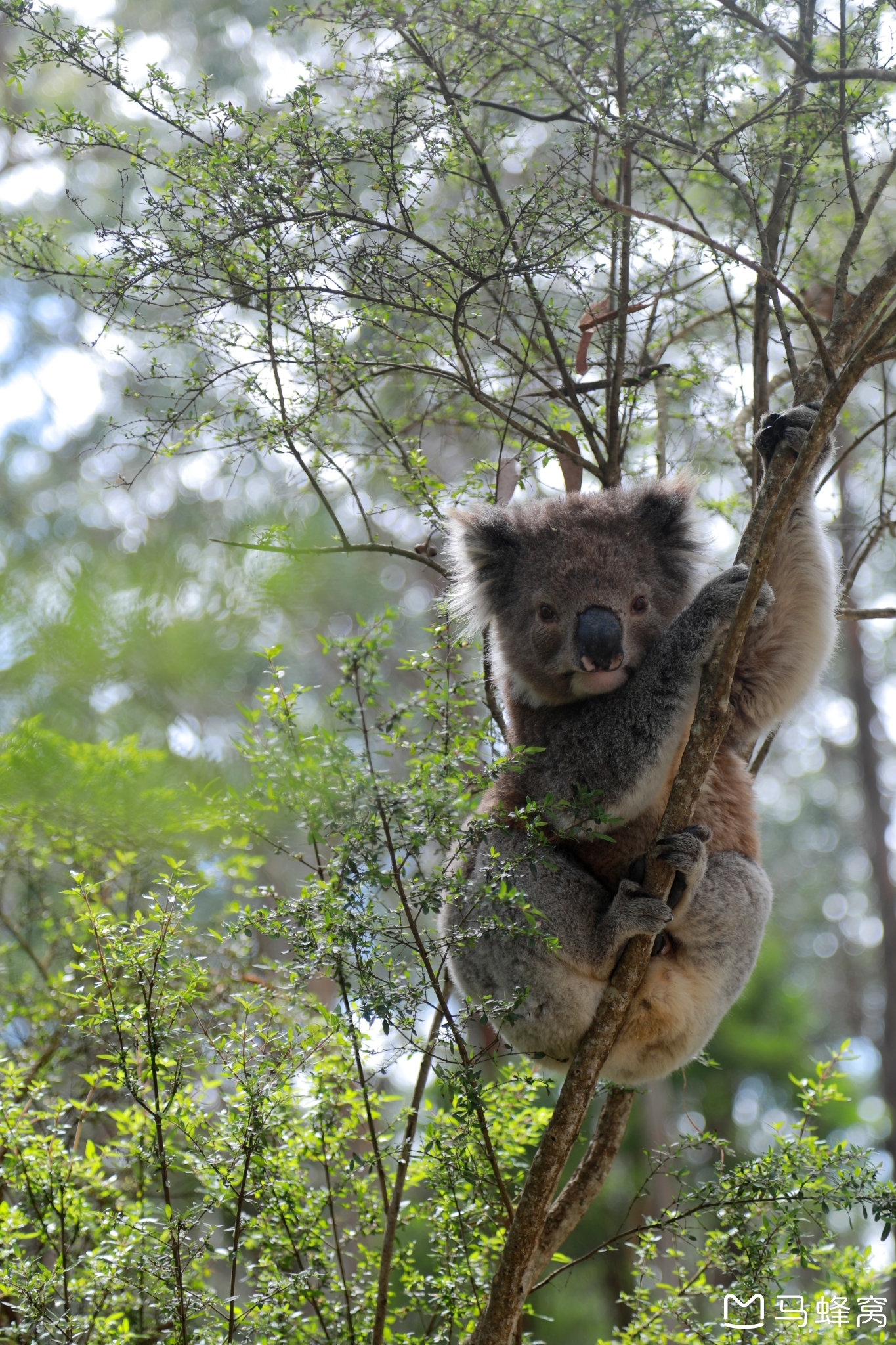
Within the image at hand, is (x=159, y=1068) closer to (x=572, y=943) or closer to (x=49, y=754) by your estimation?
(x=572, y=943)

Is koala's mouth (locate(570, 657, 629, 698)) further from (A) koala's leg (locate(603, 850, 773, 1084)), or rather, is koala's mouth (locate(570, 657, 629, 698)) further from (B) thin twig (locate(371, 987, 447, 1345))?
(B) thin twig (locate(371, 987, 447, 1345))

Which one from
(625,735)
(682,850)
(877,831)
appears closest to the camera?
(682,850)

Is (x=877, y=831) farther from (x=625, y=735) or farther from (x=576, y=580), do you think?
(x=625, y=735)

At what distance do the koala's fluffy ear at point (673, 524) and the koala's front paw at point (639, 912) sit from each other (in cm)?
102

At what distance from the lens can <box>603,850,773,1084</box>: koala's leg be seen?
298cm

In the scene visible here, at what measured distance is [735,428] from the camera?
152 inches

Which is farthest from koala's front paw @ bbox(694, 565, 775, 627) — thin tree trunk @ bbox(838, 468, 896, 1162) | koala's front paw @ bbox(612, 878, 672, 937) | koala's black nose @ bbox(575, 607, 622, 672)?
thin tree trunk @ bbox(838, 468, 896, 1162)

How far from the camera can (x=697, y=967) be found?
303 centimetres

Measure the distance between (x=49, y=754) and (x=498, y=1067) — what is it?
2098 mm

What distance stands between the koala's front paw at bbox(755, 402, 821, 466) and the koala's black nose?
0.59m

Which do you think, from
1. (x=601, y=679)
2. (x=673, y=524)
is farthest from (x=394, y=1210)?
(x=673, y=524)

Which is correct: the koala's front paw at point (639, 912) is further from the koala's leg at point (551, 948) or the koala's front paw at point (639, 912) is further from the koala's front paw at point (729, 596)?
the koala's front paw at point (729, 596)

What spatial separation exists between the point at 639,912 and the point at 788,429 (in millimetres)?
1270

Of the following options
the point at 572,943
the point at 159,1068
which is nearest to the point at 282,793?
the point at 159,1068
